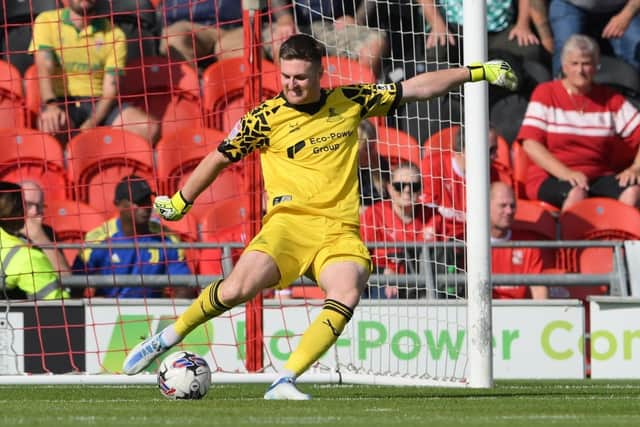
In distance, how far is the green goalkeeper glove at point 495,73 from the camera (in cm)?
728

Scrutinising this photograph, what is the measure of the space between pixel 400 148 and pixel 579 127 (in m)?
3.00

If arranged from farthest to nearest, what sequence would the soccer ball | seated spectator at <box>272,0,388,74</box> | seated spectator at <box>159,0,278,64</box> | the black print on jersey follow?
1. seated spectator at <box>159,0,278,64</box>
2. seated spectator at <box>272,0,388,74</box>
3. the black print on jersey
4. the soccer ball

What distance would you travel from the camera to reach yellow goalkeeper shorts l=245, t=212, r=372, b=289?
277 inches

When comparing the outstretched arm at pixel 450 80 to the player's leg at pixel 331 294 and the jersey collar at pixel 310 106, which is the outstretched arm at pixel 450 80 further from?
the player's leg at pixel 331 294

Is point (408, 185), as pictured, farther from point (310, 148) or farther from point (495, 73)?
point (310, 148)

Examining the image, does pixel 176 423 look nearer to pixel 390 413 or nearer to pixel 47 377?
pixel 390 413

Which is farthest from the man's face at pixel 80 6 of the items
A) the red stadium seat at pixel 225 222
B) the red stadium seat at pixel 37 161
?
the red stadium seat at pixel 225 222

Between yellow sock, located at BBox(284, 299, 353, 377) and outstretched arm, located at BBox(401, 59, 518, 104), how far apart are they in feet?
4.10

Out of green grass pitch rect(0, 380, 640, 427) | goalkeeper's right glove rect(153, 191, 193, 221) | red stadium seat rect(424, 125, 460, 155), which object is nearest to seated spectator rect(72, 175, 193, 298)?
red stadium seat rect(424, 125, 460, 155)

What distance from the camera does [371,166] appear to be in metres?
9.98

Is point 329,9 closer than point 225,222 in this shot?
Yes

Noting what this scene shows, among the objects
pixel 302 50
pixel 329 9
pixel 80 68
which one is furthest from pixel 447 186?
pixel 80 68

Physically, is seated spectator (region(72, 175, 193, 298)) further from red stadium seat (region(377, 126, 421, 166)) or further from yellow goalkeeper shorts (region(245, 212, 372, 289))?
yellow goalkeeper shorts (region(245, 212, 372, 289))

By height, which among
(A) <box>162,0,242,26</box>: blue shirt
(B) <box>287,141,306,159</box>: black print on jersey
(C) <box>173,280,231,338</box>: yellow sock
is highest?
(A) <box>162,0,242,26</box>: blue shirt
